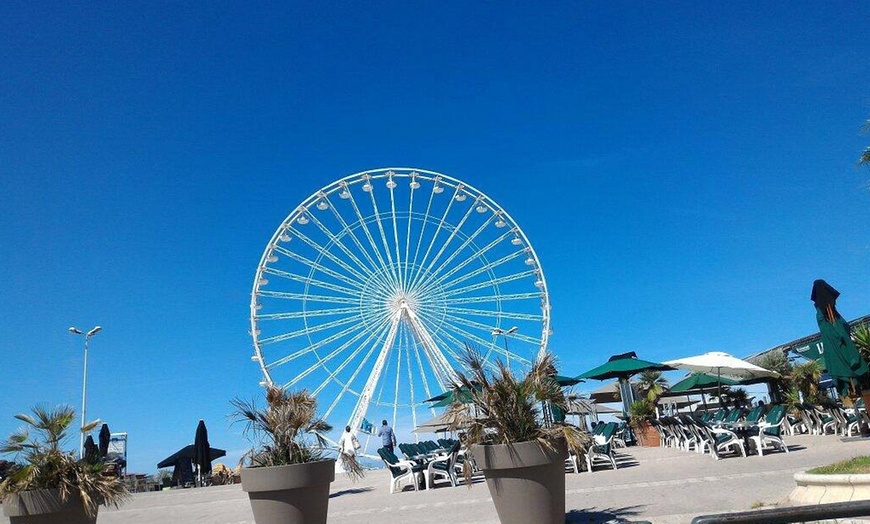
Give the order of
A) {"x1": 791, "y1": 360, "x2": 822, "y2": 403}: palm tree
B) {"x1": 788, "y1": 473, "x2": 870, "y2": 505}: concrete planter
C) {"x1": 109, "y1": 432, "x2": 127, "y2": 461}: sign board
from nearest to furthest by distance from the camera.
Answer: {"x1": 788, "y1": 473, "x2": 870, "y2": 505}: concrete planter, {"x1": 791, "y1": 360, "x2": 822, "y2": 403}: palm tree, {"x1": 109, "y1": 432, "x2": 127, "y2": 461}: sign board

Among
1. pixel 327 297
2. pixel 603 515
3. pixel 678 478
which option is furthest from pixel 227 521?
pixel 327 297

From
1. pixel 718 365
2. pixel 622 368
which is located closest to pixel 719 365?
pixel 718 365

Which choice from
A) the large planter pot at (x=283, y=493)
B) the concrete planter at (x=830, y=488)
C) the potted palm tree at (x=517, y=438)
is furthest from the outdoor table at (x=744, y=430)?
the large planter pot at (x=283, y=493)

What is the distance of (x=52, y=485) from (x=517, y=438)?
4844 millimetres

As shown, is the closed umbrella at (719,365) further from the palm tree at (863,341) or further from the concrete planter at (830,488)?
the concrete planter at (830,488)

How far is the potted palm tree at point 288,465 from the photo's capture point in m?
6.40

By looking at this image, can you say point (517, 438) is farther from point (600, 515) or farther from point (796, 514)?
point (796, 514)

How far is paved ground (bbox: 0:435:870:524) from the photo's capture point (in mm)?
6828

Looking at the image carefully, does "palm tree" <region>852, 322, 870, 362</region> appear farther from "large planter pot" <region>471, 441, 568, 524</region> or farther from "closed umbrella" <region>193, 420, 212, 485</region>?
"closed umbrella" <region>193, 420, 212, 485</region>

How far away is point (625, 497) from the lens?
787 cm

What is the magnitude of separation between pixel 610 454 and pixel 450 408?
21.6 feet

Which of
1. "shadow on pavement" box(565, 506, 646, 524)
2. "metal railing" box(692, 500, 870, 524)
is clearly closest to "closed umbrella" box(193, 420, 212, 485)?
"shadow on pavement" box(565, 506, 646, 524)

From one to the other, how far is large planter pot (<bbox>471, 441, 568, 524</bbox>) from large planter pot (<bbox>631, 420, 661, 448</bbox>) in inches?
575

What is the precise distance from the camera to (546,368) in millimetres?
6613
